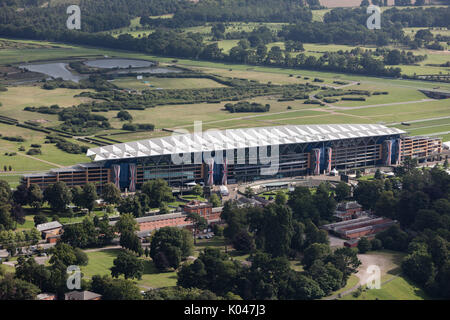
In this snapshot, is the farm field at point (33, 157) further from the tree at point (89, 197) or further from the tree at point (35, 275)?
the tree at point (35, 275)

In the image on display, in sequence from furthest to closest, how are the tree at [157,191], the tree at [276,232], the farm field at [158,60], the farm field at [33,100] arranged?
the farm field at [158,60], the farm field at [33,100], the tree at [157,191], the tree at [276,232]

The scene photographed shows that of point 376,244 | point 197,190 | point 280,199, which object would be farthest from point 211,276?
point 197,190

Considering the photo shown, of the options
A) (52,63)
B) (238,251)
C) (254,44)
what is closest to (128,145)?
(238,251)

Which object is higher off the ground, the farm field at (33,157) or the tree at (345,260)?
the farm field at (33,157)

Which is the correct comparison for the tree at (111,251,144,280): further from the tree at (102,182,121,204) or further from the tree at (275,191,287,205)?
the tree at (275,191,287,205)

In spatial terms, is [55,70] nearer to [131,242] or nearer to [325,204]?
[325,204]

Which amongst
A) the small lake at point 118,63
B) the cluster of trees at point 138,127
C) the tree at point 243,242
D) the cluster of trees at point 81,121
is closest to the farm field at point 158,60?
the small lake at point 118,63

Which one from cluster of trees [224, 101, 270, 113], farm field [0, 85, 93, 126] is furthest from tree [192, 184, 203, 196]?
cluster of trees [224, 101, 270, 113]
